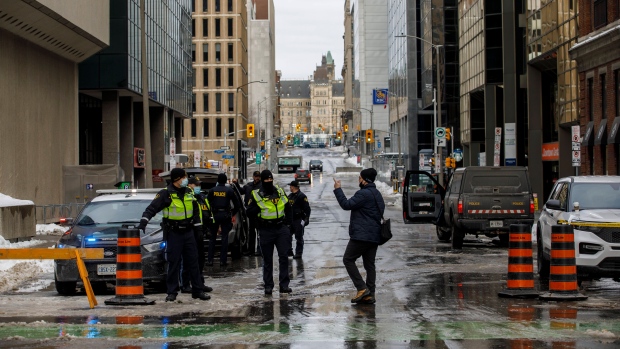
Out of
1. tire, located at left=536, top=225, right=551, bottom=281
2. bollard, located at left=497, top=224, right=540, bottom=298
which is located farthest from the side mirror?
bollard, located at left=497, top=224, right=540, bottom=298

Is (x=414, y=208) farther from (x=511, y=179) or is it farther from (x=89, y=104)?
(x=89, y=104)

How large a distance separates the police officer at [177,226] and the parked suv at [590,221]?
19.5 feet

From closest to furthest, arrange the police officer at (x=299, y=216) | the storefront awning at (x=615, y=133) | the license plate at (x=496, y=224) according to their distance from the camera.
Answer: the police officer at (x=299, y=216) → the license plate at (x=496, y=224) → the storefront awning at (x=615, y=133)

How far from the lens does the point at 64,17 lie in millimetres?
38062

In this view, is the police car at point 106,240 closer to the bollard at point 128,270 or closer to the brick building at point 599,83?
the bollard at point 128,270

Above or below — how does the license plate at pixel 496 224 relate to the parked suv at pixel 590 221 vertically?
below

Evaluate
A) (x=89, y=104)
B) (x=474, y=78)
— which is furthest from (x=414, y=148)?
(x=89, y=104)

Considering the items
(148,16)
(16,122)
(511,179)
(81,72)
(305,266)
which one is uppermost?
(148,16)

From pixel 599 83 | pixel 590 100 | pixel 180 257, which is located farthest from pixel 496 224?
pixel 590 100

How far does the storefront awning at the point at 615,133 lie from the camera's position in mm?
35375

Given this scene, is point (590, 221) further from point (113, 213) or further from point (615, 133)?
point (615, 133)

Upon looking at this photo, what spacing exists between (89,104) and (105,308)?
47.9 metres

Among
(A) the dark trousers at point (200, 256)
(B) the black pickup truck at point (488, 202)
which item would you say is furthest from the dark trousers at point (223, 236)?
(B) the black pickup truck at point (488, 202)

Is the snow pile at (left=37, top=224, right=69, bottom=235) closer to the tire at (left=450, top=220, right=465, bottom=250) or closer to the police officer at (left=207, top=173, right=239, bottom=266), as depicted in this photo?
the police officer at (left=207, top=173, right=239, bottom=266)
